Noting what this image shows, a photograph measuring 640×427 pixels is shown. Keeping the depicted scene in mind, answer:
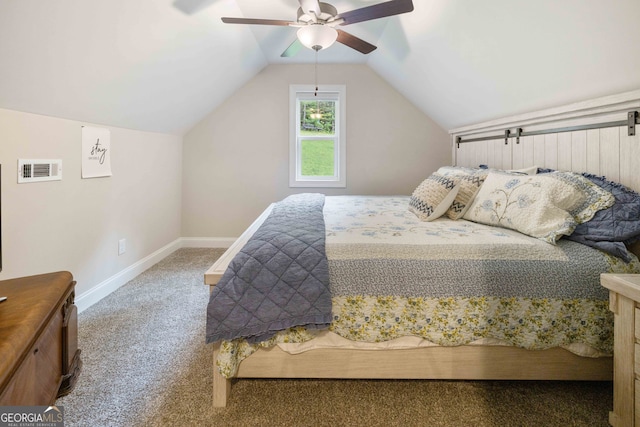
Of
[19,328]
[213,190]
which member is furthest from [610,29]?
[213,190]

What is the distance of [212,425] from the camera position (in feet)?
4.59

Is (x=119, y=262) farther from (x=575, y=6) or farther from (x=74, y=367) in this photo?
(x=575, y=6)

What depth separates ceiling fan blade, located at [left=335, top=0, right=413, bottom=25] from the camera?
73.7 inches

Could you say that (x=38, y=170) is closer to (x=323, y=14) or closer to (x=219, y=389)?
(x=219, y=389)

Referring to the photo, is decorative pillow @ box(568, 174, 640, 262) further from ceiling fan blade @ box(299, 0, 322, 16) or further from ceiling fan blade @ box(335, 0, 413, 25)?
ceiling fan blade @ box(299, 0, 322, 16)

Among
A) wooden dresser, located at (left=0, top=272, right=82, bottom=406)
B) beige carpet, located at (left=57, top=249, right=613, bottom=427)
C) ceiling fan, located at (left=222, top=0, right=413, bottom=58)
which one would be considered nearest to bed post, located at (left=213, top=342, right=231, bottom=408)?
beige carpet, located at (left=57, top=249, right=613, bottom=427)

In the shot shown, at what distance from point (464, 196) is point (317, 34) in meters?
1.47

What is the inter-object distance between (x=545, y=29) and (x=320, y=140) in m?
2.85

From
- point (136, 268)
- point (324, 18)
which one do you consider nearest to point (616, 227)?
point (324, 18)

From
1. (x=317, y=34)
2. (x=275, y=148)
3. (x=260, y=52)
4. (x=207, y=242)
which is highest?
(x=260, y=52)

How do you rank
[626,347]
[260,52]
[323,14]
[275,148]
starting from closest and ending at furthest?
[626,347] → [323,14] → [260,52] → [275,148]

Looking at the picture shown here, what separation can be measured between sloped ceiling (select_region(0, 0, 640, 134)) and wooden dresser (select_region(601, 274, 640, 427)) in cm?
113

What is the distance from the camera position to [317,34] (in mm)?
2199

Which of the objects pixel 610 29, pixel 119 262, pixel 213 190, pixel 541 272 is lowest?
pixel 119 262
